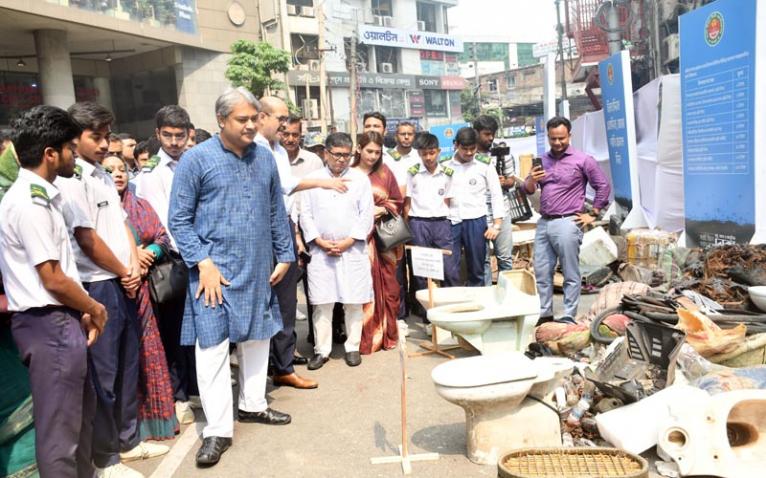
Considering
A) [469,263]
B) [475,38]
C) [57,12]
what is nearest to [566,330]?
[469,263]

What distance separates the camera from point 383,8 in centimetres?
4850

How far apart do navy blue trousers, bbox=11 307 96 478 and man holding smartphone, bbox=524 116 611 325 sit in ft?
13.5

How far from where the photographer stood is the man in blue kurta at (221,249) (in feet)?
11.5

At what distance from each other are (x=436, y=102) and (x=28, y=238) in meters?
51.5

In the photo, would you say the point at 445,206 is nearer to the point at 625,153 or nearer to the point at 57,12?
the point at 625,153

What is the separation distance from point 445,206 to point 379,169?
0.81 m

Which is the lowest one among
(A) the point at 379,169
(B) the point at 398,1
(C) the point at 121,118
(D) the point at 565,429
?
(D) the point at 565,429

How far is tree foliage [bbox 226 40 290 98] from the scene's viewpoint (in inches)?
1087

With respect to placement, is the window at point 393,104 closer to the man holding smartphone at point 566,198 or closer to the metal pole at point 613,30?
the metal pole at point 613,30

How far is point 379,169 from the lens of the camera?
5.63 meters

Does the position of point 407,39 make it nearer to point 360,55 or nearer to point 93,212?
point 360,55

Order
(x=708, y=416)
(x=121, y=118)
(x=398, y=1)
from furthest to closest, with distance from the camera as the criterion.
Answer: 1. (x=398, y=1)
2. (x=121, y=118)
3. (x=708, y=416)

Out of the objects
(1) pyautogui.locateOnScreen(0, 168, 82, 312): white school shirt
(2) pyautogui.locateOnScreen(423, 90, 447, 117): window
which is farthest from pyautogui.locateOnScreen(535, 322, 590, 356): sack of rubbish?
(2) pyautogui.locateOnScreen(423, 90, 447, 117): window

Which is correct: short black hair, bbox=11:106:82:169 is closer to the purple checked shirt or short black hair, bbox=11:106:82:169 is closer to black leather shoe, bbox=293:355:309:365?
black leather shoe, bbox=293:355:309:365
